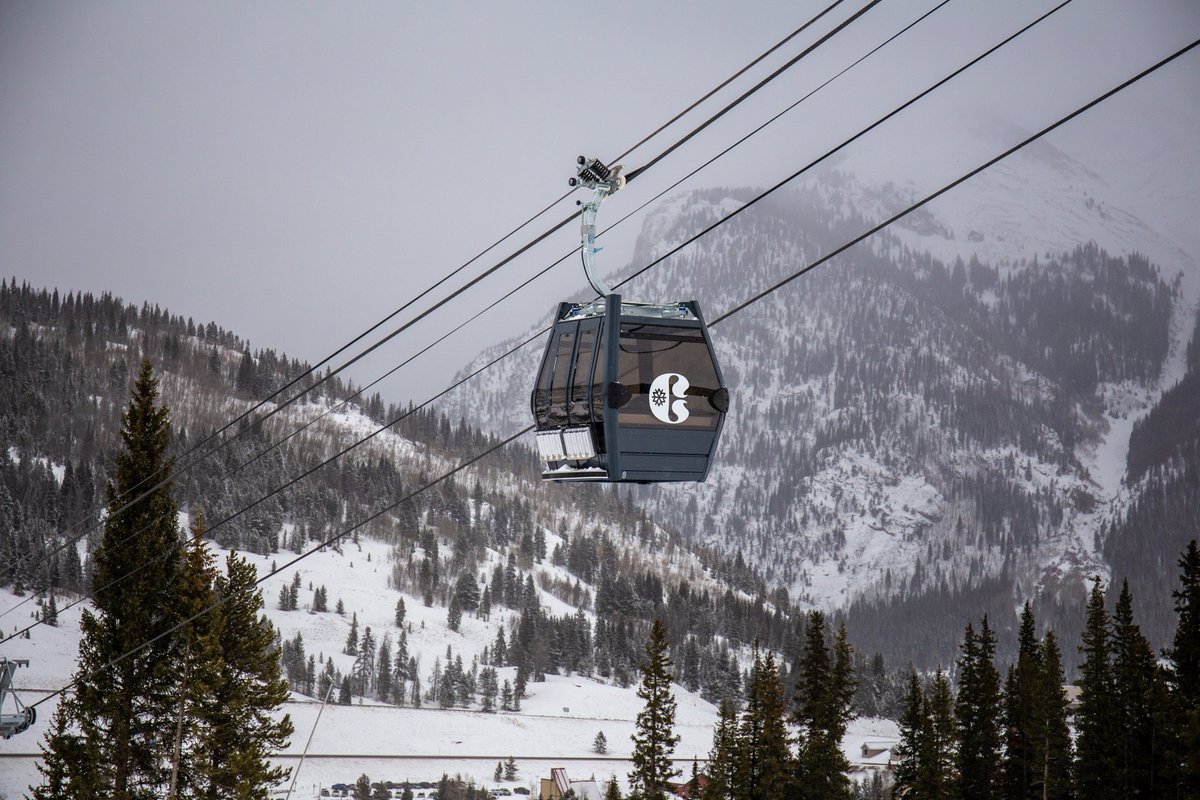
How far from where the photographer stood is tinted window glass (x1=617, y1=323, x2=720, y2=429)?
15.1 metres

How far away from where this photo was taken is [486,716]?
14575 centimetres

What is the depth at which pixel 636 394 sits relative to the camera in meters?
15.1

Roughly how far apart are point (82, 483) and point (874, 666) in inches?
5330

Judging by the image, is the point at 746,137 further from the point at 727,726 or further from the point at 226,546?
the point at 226,546

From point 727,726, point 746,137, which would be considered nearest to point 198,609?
point 746,137

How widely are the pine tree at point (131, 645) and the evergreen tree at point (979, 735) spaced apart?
44.8 meters

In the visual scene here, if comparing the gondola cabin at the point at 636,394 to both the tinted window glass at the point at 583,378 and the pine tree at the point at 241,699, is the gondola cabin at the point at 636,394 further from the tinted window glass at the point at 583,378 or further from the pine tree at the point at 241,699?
the pine tree at the point at 241,699

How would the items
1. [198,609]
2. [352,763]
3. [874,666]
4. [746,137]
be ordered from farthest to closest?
[874,666]
[352,763]
[198,609]
[746,137]

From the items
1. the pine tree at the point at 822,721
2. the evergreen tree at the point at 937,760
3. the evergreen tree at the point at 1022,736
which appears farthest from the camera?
the evergreen tree at the point at 1022,736

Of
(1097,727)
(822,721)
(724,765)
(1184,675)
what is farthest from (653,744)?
(1184,675)

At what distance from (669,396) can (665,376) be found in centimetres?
27

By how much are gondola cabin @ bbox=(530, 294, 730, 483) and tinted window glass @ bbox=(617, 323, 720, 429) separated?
0.04ft

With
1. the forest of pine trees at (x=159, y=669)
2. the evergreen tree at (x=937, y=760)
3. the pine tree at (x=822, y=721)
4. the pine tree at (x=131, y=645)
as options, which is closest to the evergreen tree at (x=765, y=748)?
the pine tree at (x=822, y=721)

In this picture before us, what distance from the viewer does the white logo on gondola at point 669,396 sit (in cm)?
1518
